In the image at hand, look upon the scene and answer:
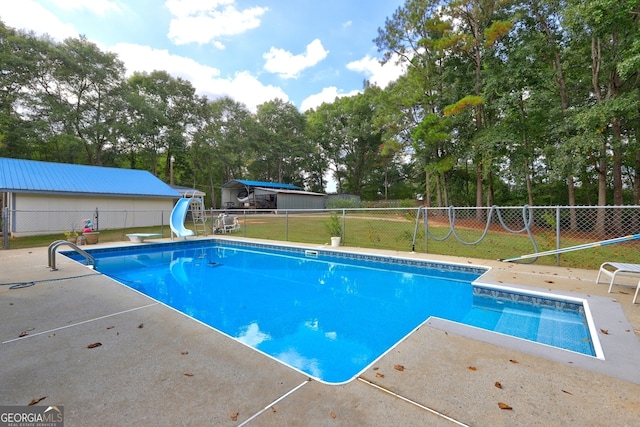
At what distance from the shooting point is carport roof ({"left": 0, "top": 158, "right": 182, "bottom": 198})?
41.1 ft

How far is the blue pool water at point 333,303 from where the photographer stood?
137 inches

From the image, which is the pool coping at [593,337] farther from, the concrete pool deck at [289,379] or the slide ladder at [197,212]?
the slide ladder at [197,212]

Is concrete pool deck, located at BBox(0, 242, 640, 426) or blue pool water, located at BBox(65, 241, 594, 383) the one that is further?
blue pool water, located at BBox(65, 241, 594, 383)

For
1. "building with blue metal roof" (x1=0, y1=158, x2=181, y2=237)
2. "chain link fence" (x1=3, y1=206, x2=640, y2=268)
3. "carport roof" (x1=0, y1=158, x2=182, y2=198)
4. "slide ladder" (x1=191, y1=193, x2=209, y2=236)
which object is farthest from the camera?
"carport roof" (x1=0, y1=158, x2=182, y2=198)

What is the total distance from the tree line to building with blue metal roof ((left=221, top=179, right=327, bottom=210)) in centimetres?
372

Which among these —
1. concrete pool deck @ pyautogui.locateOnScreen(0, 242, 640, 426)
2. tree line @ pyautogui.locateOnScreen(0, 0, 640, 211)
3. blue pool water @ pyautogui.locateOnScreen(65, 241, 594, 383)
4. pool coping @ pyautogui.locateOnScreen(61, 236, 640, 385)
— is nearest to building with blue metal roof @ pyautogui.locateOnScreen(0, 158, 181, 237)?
blue pool water @ pyautogui.locateOnScreen(65, 241, 594, 383)

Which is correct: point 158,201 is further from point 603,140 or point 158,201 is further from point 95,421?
point 603,140

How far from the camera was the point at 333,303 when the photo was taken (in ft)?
16.9

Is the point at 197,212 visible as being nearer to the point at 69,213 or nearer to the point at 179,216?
the point at 179,216

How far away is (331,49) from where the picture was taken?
66.7 ft

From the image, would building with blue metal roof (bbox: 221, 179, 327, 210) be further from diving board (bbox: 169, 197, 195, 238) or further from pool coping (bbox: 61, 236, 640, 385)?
pool coping (bbox: 61, 236, 640, 385)

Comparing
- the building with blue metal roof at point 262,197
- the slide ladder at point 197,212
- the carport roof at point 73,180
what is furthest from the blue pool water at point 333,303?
the building with blue metal roof at point 262,197

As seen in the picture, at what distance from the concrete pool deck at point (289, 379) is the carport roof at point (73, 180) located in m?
13.5

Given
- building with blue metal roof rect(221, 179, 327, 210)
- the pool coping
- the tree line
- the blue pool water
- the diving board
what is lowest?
the blue pool water
